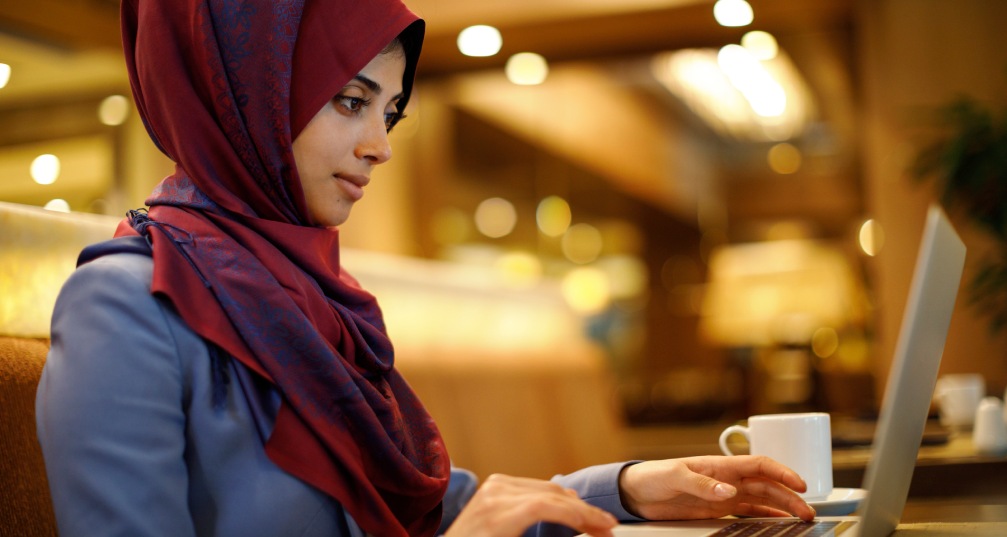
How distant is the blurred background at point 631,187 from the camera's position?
3523mm

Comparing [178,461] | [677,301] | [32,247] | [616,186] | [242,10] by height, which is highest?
[616,186]

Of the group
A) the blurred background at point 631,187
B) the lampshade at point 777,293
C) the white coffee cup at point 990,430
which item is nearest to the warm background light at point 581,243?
the blurred background at point 631,187

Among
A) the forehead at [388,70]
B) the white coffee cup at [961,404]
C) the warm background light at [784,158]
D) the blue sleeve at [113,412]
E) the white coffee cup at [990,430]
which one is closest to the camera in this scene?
the blue sleeve at [113,412]

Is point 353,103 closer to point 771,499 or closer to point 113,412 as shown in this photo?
point 113,412

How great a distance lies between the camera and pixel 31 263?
1230mm

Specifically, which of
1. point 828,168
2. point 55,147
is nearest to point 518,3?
point 55,147

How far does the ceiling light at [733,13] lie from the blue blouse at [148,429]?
3877mm

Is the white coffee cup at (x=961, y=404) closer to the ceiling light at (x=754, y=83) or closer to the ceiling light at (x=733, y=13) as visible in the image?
the ceiling light at (x=733, y=13)

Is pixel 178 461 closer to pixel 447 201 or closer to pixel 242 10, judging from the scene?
pixel 242 10

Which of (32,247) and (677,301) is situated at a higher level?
(677,301)

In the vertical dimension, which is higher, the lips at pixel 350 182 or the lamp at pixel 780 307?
the lamp at pixel 780 307

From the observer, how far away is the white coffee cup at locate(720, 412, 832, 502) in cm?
112

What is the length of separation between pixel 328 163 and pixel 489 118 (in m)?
5.14

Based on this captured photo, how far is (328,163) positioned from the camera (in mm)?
1145
